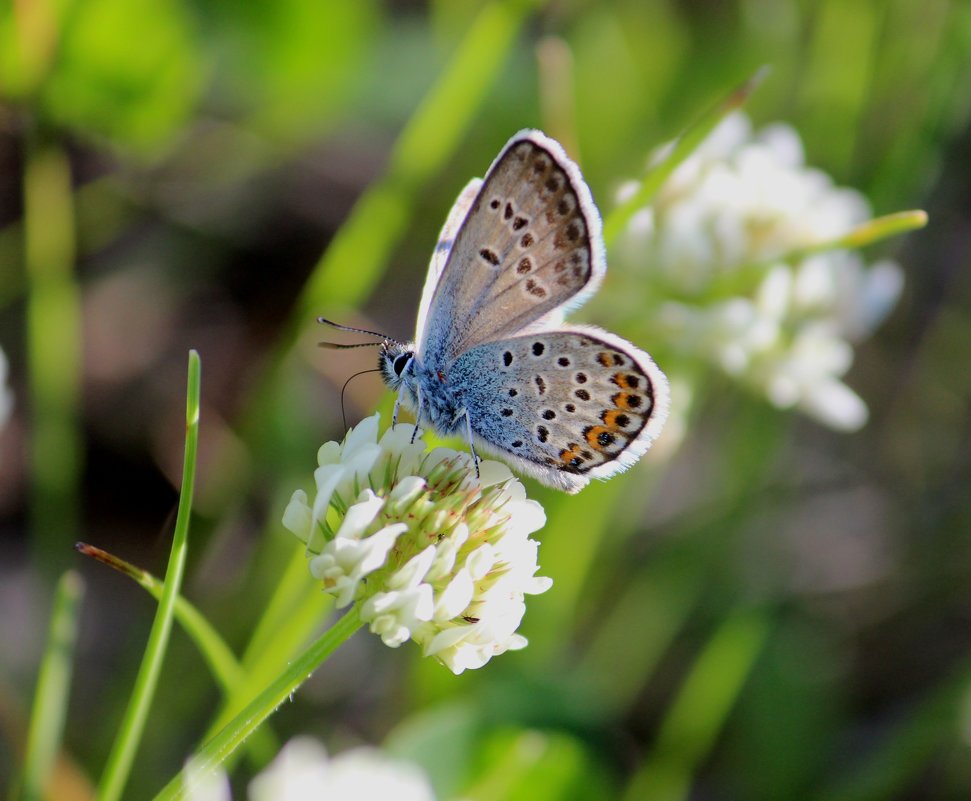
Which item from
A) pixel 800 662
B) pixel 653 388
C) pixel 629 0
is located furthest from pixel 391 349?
pixel 629 0

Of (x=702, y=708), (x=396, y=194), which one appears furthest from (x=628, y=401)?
(x=702, y=708)

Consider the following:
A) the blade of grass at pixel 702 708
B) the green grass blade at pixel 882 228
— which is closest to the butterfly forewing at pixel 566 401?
the green grass blade at pixel 882 228

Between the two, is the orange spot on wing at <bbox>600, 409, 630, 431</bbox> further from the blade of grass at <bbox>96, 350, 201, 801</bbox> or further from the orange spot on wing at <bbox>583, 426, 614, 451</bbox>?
the blade of grass at <bbox>96, 350, 201, 801</bbox>

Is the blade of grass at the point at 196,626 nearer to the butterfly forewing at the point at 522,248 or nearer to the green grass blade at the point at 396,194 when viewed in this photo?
the butterfly forewing at the point at 522,248

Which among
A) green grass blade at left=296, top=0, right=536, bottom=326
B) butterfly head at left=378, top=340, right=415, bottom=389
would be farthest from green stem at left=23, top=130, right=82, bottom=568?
butterfly head at left=378, top=340, right=415, bottom=389

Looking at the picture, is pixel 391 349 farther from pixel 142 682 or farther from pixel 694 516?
pixel 694 516

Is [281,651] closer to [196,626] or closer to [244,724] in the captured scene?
[196,626]
